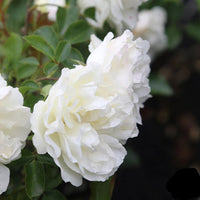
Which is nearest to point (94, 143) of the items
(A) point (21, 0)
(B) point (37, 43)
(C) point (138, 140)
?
(B) point (37, 43)

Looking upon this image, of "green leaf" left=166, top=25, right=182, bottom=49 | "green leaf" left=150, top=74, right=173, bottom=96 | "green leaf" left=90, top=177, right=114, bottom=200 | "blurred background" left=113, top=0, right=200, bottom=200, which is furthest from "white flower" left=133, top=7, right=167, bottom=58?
"green leaf" left=90, top=177, right=114, bottom=200

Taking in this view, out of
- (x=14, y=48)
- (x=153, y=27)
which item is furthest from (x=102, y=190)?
(x=153, y=27)

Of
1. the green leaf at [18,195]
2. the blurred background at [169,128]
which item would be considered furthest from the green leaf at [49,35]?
the blurred background at [169,128]

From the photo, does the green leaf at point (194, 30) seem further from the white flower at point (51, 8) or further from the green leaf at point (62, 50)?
the green leaf at point (62, 50)

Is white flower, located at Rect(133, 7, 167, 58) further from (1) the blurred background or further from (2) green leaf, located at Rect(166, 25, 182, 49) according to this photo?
(1) the blurred background

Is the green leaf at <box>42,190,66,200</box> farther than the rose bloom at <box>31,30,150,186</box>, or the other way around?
the green leaf at <box>42,190,66,200</box>

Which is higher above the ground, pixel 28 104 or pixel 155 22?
pixel 28 104

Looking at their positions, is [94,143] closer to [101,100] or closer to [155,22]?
[101,100]
